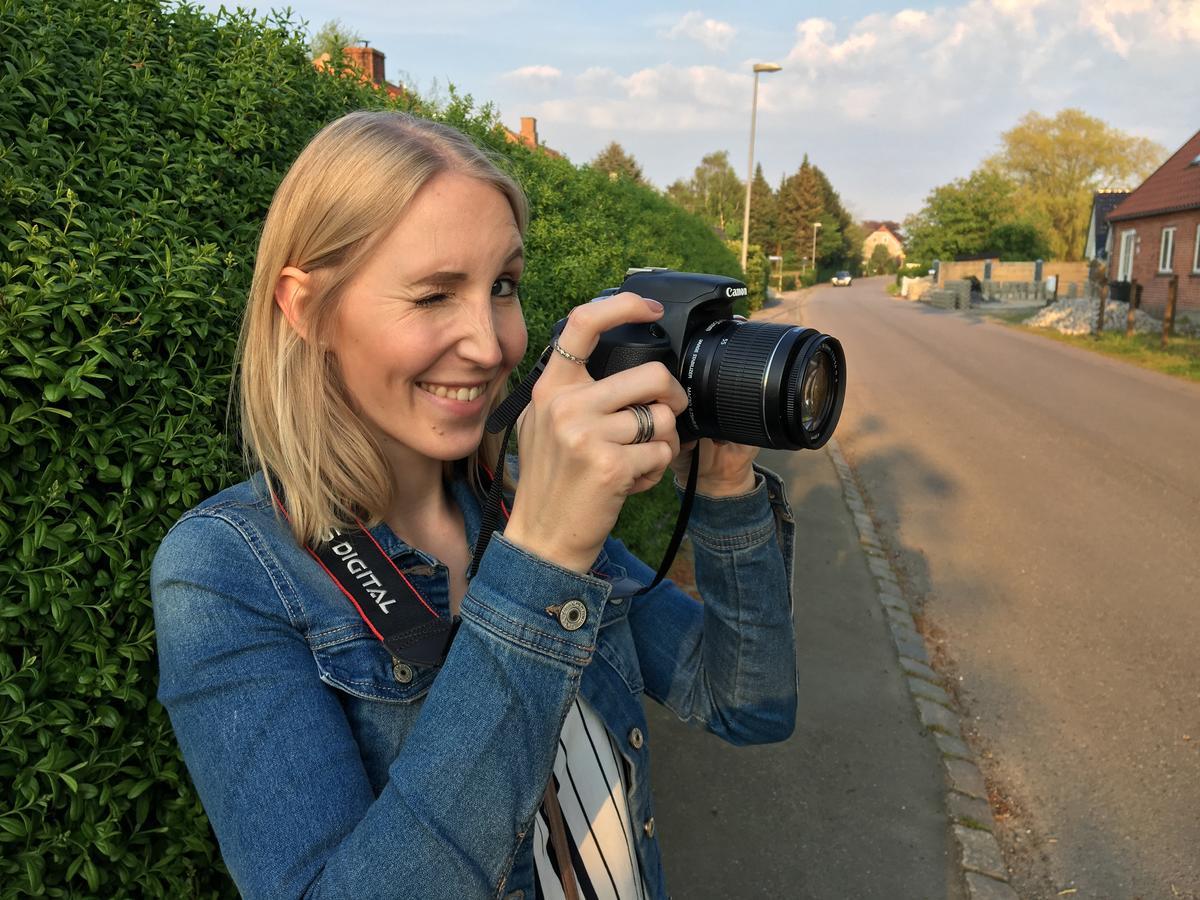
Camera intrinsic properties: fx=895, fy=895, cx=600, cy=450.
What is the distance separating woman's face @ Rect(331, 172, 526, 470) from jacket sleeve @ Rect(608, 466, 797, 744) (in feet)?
1.55

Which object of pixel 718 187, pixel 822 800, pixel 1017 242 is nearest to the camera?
pixel 822 800

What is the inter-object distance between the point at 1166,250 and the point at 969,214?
97.6 feet

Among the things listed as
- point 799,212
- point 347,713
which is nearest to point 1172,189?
point 347,713

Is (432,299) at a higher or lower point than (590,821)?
higher

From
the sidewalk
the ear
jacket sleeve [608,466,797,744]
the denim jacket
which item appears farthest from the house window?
the denim jacket

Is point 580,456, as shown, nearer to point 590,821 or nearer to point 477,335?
point 477,335

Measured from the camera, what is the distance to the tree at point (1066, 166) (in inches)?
2036

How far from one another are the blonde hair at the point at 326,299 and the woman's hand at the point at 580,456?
34cm

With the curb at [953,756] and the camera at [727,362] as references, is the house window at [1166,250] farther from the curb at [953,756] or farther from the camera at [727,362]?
the camera at [727,362]

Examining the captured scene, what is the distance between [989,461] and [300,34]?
780cm

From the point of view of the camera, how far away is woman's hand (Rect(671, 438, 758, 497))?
1521 millimetres

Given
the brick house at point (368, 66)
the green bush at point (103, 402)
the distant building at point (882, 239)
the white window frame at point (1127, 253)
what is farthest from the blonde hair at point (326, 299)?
the distant building at point (882, 239)

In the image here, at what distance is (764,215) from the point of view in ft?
262

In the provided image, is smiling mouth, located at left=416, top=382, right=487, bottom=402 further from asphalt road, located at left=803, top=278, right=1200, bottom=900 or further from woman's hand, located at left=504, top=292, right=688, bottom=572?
asphalt road, located at left=803, top=278, right=1200, bottom=900
